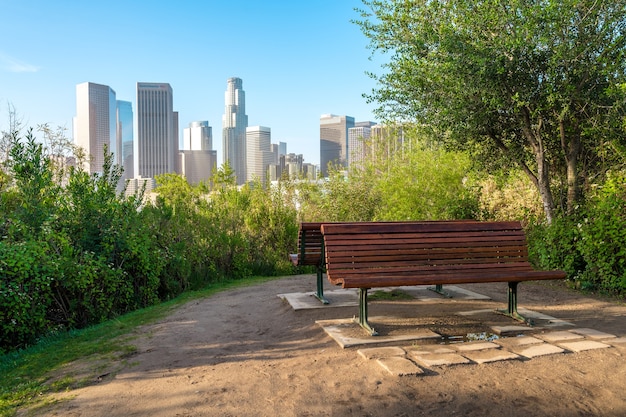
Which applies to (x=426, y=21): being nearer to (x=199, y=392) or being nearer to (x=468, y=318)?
(x=468, y=318)

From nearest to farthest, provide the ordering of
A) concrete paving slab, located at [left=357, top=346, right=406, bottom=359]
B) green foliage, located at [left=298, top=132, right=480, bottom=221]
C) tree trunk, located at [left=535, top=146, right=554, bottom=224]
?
concrete paving slab, located at [left=357, top=346, right=406, bottom=359]
tree trunk, located at [left=535, top=146, right=554, bottom=224]
green foliage, located at [left=298, top=132, right=480, bottom=221]

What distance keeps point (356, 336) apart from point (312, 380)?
1036mm

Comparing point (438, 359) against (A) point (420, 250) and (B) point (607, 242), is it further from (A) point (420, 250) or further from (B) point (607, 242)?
(B) point (607, 242)

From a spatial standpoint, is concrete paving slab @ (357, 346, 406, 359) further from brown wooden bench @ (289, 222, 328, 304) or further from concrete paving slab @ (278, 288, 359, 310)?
brown wooden bench @ (289, 222, 328, 304)

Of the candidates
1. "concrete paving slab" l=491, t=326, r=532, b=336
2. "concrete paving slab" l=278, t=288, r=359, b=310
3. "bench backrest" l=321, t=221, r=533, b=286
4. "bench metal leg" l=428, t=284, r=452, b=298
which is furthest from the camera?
"bench metal leg" l=428, t=284, r=452, b=298

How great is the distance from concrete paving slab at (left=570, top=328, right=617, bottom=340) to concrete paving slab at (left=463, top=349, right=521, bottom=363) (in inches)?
40.7

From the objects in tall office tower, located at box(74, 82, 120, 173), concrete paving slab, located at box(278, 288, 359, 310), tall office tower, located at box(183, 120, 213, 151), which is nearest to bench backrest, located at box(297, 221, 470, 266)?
concrete paving slab, located at box(278, 288, 359, 310)

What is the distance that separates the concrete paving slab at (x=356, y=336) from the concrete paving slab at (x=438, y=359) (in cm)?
40

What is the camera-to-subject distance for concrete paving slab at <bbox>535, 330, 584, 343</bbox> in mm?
4464

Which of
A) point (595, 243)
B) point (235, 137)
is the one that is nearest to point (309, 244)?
point (595, 243)

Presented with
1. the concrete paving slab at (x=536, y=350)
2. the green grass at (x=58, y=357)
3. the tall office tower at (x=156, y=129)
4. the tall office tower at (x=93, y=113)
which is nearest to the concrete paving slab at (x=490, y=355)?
the concrete paving slab at (x=536, y=350)

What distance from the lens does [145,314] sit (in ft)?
20.0

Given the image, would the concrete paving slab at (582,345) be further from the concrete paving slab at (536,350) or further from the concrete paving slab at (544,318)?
the concrete paving slab at (544,318)

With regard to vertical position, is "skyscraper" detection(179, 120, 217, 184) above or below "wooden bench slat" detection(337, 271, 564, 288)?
above
